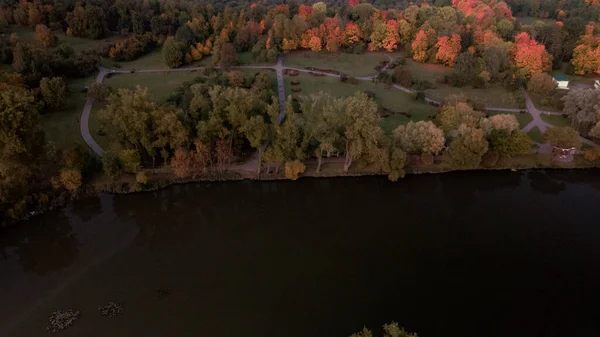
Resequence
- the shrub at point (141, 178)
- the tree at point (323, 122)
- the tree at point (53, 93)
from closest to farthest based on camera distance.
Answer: the tree at point (323, 122), the shrub at point (141, 178), the tree at point (53, 93)

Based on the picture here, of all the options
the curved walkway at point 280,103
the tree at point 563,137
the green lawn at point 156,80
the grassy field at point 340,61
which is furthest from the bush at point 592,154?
the green lawn at point 156,80

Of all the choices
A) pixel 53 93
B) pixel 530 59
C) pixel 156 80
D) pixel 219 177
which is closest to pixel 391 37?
pixel 530 59

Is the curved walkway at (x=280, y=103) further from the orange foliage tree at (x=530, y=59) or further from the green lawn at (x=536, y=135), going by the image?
the orange foliage tree at (x=530, y=59)

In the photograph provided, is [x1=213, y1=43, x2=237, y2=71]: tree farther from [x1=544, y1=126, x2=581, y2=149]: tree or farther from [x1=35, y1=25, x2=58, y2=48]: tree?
[x1=544, y1=126, x2=581, y2=149]: tree

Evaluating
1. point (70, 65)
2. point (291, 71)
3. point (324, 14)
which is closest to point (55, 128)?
point (70, 65)

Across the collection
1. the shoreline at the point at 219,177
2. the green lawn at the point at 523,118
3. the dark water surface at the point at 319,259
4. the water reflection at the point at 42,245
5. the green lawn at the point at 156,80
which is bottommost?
the dark water surface at the point at 319,259
